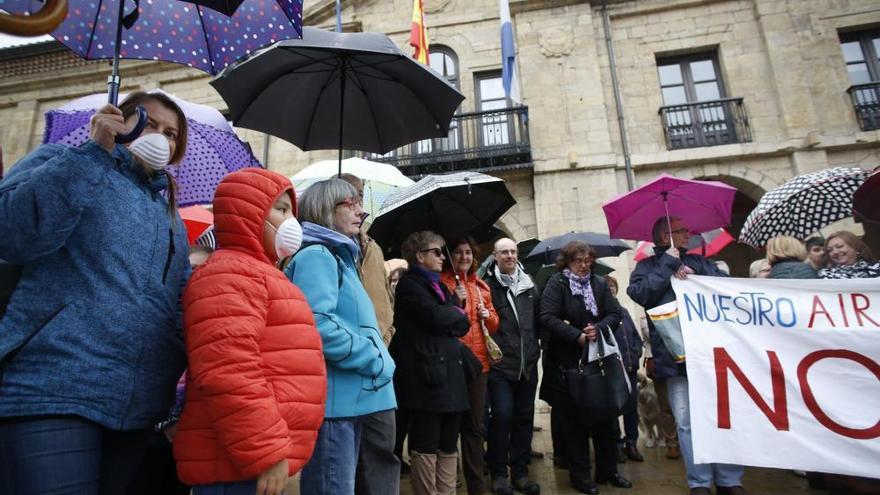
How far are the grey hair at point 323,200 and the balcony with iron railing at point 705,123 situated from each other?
9664mm

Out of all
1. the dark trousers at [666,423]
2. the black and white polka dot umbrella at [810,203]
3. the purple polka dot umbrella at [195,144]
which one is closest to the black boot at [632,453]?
the dark trousers at [666,423]

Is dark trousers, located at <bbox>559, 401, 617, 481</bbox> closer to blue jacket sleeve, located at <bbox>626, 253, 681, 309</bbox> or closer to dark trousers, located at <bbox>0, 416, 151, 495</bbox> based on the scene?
blue jacket sleeve, located at <bbox>626, 253, 681, 309</bbox>

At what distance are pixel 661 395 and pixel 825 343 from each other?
197cm

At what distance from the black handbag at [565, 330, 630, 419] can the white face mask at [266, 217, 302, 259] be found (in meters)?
2.80

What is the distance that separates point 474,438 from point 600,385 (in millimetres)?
1099

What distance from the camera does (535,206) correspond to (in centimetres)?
1023

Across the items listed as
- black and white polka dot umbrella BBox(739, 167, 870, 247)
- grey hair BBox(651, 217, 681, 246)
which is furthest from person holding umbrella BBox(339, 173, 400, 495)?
black and white polka dot umbrella BBox(739, 167, 870, 247)

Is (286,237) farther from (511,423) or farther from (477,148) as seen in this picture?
(477,148)

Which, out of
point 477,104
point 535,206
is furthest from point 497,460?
point 477,104

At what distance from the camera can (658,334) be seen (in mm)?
3826

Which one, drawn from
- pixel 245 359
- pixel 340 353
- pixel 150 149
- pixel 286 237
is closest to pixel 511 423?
pixel 340 353

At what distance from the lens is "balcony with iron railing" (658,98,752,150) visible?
10.1 m

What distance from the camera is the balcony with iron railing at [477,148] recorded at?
10273 millimetres

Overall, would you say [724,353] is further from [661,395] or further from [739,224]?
[739,224]
